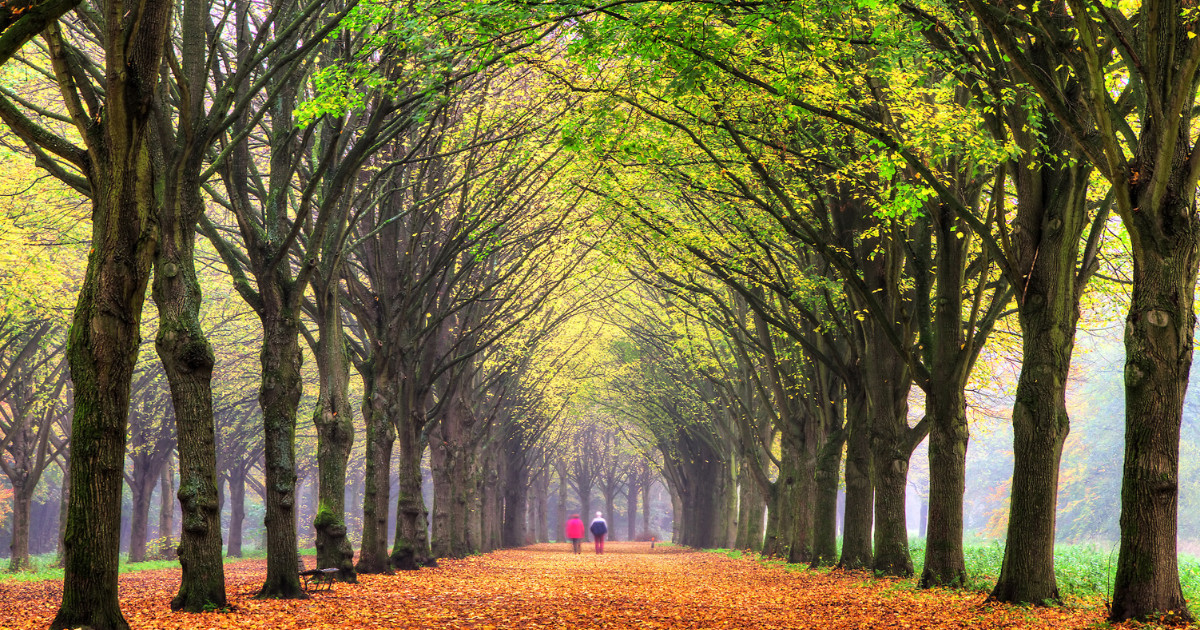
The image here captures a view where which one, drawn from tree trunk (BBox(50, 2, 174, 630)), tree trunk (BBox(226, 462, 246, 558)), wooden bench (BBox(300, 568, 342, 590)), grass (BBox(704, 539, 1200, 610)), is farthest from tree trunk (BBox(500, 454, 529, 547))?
tree trunk (BBox(50, 2, 174, 630))

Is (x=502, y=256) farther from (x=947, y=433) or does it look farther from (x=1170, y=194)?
(x=1170, y=194)

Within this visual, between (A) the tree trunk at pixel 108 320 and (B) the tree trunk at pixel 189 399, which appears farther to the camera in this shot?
(B) the tree trunk at pixel 189 399

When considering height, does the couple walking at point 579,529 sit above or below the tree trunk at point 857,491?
below

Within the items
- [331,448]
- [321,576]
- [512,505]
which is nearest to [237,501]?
[512,505]

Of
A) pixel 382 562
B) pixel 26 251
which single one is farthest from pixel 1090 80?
pixel 26 251

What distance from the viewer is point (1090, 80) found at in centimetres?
790

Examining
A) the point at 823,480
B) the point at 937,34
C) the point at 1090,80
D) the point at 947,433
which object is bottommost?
the point at 823,480

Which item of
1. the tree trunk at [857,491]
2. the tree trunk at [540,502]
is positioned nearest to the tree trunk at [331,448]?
the tree trunk at [857,491]

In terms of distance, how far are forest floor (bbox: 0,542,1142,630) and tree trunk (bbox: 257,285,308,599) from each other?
1.50ft

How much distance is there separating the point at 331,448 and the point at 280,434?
2276mm

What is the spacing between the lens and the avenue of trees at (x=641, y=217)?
7.68 m

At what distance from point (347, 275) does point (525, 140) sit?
4.23 m

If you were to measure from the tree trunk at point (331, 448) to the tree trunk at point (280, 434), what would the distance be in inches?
70.9

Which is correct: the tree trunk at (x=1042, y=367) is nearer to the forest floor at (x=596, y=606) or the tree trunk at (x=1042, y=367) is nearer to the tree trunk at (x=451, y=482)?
the forest floor at (x=596, y=606)
